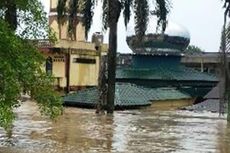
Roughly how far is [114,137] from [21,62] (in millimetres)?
6008

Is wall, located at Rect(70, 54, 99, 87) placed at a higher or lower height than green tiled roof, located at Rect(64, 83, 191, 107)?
higher

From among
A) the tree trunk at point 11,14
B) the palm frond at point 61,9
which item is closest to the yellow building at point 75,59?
the palm frond at point 61,9

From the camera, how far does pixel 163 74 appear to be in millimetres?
40781

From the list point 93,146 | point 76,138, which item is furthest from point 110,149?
point 76,138

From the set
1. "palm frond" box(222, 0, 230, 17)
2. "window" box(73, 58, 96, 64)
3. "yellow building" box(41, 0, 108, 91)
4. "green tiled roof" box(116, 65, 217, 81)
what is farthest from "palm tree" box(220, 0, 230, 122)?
"window" box(73, 58, 96, 64)

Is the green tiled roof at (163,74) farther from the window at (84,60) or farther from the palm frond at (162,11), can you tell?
the palm frond at (162,11)

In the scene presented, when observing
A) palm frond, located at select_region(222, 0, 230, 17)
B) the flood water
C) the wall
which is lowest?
the flood water

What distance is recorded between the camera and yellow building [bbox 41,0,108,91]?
142ft

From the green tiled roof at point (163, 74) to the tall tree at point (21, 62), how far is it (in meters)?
29.5

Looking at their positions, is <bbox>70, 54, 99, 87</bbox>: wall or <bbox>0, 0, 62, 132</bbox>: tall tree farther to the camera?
<bbox>70, 54, 99, 87</bbox>: wall

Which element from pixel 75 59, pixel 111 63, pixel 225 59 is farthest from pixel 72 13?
pixel 75 59

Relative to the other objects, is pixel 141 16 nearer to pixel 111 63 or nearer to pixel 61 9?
pixel 111 63

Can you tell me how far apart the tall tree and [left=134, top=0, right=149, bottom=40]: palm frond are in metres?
13.7

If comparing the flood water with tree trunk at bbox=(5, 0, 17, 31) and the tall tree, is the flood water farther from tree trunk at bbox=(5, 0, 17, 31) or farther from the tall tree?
tree trunk at bbox=(5, 0, 17, 31)
